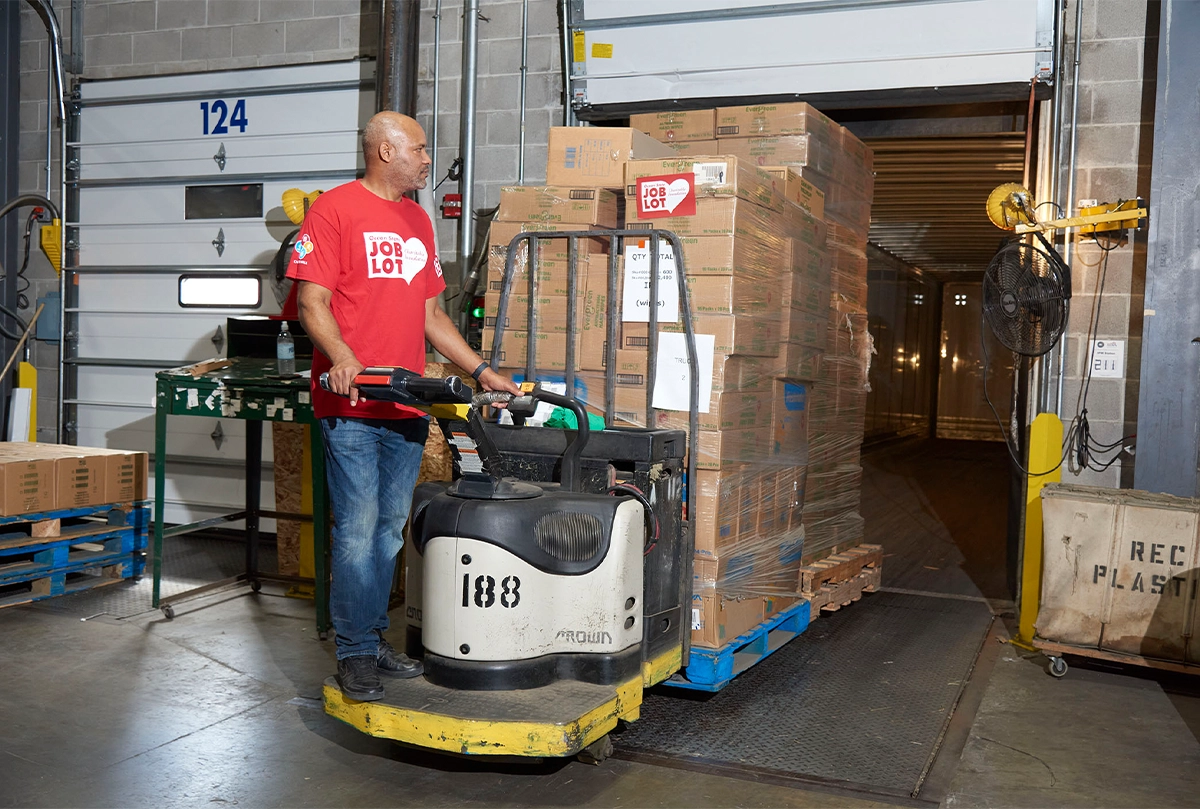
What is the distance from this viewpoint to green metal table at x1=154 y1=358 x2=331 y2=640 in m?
5.45

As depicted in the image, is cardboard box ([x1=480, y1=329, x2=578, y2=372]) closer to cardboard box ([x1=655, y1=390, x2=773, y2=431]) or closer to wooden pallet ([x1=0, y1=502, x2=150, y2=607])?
cardboard box ([x1=655, y1=390, x2=773, y2=431])

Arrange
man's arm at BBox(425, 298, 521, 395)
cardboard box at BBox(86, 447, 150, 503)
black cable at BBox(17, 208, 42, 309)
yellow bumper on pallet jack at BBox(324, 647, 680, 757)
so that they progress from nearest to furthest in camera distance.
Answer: yellow bumper on pallet jack at BBox(324, 647, 680, 757), man's arm at BBox(425, 298, 521, 395), cardboard box at BBox(86, 447, 150, 503), black cable at BBox(17, 208, 42, 309)

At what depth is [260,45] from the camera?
804 cm

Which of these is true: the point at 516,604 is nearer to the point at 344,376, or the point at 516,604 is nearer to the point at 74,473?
the point at 344,376

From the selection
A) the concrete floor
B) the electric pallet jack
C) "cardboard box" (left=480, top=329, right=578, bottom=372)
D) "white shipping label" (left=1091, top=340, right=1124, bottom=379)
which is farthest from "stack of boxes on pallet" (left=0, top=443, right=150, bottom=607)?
"white shipping label" (left=1091, top=340, right=1124, bottom=379)

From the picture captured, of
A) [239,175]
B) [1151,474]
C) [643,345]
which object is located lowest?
[1151,474]

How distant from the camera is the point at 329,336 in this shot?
349 cm

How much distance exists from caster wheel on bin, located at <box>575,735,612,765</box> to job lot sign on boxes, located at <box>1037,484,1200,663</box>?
8.04 feet

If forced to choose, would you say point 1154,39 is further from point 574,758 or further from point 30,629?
point 30,629

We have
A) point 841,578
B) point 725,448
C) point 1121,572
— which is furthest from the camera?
point 841,578

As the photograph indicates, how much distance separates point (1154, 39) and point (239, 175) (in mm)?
6141

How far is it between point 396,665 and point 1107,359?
4.23m

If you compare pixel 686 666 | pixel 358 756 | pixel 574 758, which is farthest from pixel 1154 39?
pixel 358 756

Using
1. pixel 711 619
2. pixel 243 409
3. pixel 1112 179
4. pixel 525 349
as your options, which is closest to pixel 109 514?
pixel 243 409
